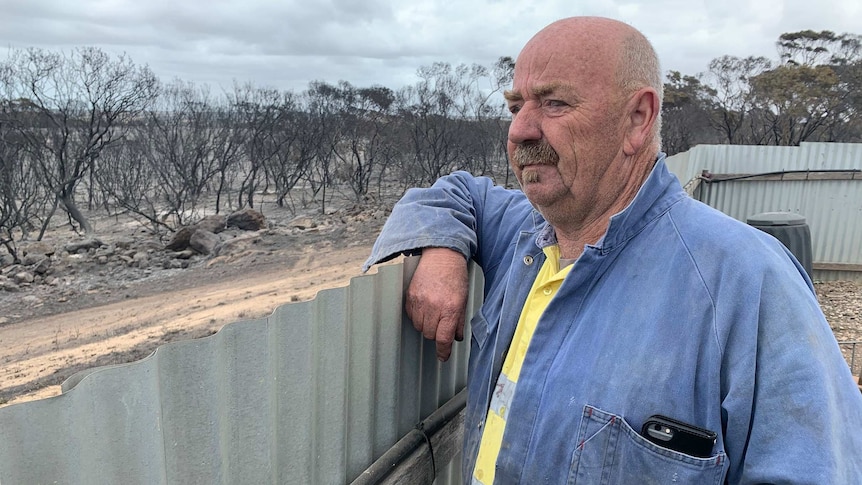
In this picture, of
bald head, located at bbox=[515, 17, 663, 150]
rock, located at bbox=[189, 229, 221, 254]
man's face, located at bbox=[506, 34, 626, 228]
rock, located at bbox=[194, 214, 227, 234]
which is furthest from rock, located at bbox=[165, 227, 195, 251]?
bald head, located at bbox=[515, 17, 663, 150]

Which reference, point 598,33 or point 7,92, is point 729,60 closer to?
point 7,92

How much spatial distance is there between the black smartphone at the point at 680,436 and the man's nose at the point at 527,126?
680 mm

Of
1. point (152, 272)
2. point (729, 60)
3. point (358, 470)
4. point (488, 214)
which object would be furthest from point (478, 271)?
point (729, 60)

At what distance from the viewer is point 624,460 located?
3.90 ft

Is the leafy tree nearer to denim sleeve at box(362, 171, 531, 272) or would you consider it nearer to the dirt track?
the dirt track

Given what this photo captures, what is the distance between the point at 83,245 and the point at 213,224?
316 centimetres

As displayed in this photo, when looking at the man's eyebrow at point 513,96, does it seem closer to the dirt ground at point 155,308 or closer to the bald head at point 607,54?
the bald head at point 607,54

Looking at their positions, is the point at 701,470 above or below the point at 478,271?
below

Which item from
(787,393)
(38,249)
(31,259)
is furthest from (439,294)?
(38,249)

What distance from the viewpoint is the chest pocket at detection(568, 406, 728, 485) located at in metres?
1.13

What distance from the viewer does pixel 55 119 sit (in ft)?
57.1

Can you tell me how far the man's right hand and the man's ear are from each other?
566 millimetres

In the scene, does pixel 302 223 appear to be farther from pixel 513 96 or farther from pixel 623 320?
pixel 623 320

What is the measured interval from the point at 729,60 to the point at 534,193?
33.3 meters
